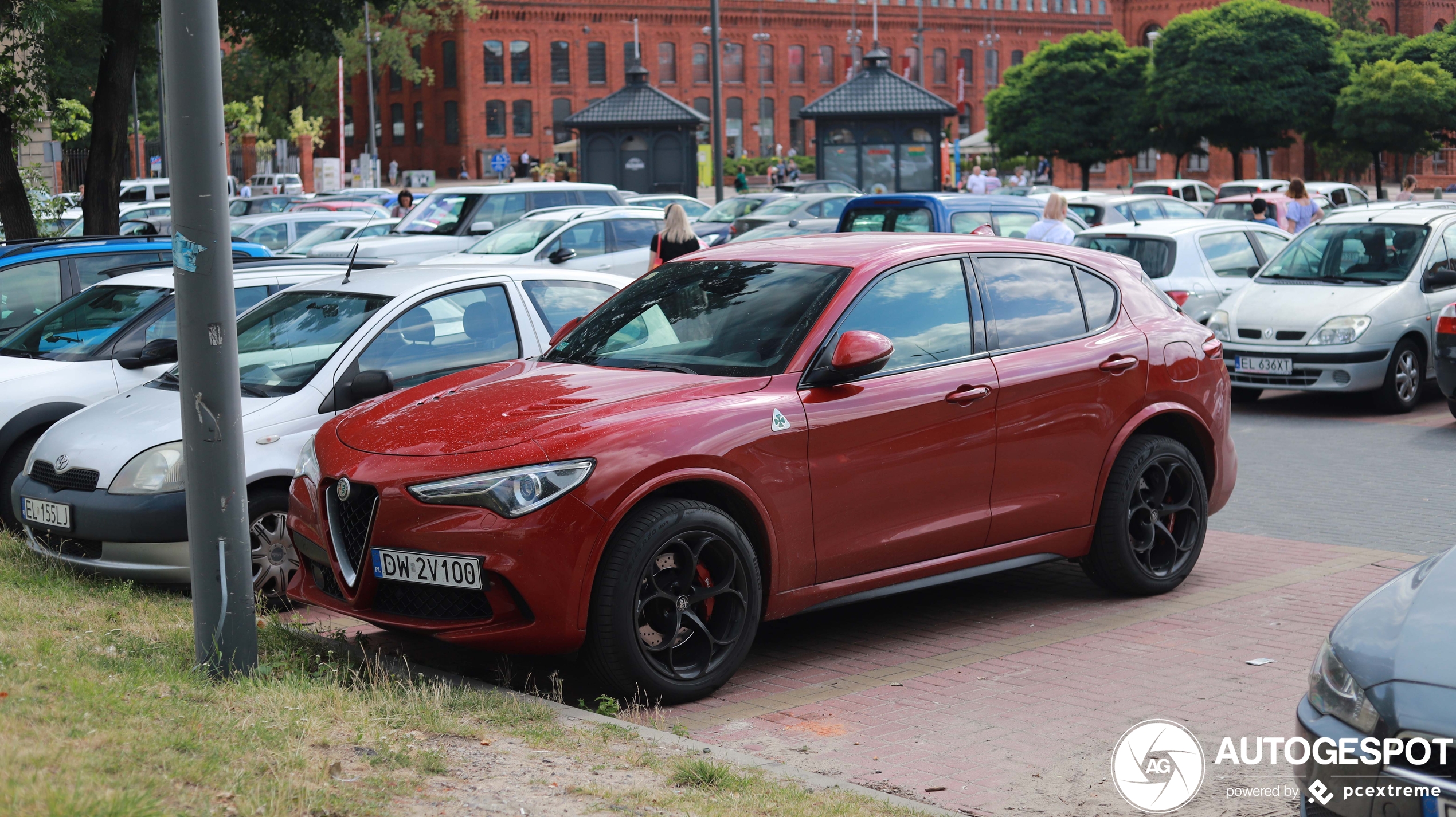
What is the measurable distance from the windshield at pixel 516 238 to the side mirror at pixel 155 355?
10.3 meters

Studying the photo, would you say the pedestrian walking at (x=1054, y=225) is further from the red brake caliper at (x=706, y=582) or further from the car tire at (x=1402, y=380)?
the red brake caliper at (x=706, y=582)

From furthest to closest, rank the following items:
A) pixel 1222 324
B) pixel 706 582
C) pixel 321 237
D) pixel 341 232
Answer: pixel 341 232 → pixel 321 237 → pixel 1222 324 → pixel 706 582

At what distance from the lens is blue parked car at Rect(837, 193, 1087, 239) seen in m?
15.9

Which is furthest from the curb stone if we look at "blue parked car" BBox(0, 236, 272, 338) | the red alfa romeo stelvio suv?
"blue parked car" BBox(0, 236, 272, 338)

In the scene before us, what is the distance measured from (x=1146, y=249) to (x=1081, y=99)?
48316mm

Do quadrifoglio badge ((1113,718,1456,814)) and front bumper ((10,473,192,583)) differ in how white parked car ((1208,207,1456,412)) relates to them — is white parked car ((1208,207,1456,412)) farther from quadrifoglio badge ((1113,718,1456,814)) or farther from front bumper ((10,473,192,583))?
front bumper ((10,473,192,583))

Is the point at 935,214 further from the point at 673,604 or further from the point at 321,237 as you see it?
the point at 321,237

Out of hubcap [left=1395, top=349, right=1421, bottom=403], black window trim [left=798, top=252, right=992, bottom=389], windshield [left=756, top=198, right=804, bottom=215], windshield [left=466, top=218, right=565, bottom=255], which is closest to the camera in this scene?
black window trim [left=798, top=252, right=992, bottom=389]

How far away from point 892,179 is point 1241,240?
66.7 feet

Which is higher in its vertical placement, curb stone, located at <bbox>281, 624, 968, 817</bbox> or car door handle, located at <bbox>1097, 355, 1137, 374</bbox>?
Answer: car door handle, located at <bbox>1097, 355, 1137, 374</bbox>

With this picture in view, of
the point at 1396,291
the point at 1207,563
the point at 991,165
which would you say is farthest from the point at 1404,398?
the point at 991,165

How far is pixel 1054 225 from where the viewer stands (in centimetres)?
1466

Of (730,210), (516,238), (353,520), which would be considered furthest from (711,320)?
(730,210)

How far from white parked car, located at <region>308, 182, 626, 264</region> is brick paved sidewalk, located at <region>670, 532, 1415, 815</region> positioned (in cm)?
1381
